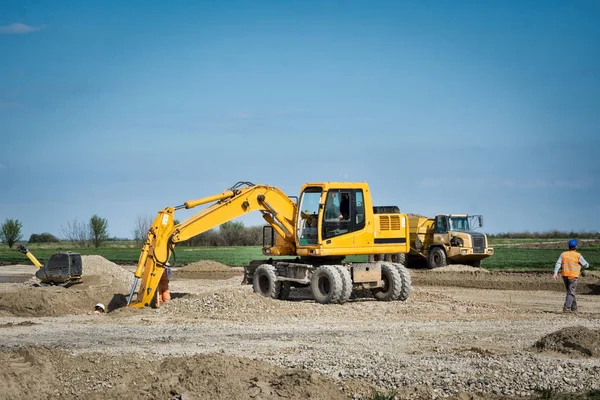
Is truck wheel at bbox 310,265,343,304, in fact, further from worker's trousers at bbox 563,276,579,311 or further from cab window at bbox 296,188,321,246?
worker's trousers at bbox 563,276,579,311

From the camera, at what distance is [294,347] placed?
47.0 ft

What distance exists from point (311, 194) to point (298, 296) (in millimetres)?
3382

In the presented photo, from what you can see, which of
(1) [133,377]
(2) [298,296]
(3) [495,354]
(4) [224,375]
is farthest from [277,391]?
(2) [298,296]

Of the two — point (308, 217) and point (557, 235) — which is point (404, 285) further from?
point (557, 235)

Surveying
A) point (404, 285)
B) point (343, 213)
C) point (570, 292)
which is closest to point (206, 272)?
point (343, 213)

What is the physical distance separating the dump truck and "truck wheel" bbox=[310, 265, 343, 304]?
15.6 m

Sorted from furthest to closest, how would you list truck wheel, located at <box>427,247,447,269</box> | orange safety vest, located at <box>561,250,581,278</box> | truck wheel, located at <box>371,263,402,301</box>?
truck wheel, located at <box>427,247,447,269</box>, truck wheel, located at <box>371,263,402,301</box>, orange safety vest, located at <box>561,250,581,278</box>

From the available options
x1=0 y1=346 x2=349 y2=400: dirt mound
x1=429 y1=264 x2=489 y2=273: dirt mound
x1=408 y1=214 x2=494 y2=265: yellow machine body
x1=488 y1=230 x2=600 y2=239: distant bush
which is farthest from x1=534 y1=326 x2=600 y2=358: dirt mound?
x1=488 y1=230 x2=600 y2=239: distant bush

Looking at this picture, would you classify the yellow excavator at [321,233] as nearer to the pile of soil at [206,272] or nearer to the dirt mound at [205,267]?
the pile of soil at [206,272]

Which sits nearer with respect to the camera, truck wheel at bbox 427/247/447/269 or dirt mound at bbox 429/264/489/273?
dirt mound at bbox 429/264/489/273

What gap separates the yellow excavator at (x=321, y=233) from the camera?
70.1 ft

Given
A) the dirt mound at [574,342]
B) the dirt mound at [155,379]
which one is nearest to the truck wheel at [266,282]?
the dirt mound at [574,342]

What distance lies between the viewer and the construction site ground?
10.6m

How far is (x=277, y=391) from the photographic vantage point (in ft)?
33.2
